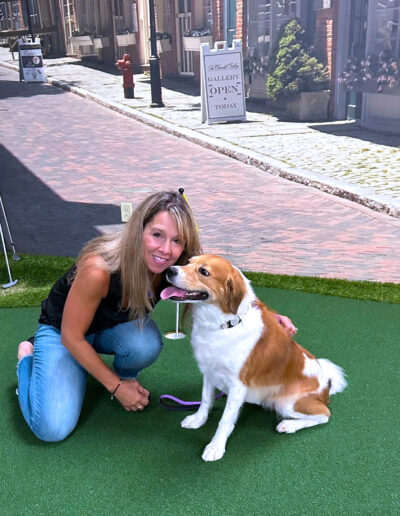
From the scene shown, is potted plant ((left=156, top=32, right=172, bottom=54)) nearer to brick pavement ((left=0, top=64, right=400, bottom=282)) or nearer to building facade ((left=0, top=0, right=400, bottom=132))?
building facade ((left=0, top=0, right=400, bottom=132))

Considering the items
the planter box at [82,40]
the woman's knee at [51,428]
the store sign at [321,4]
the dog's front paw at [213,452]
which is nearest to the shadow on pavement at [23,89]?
the planter box at [82,40]

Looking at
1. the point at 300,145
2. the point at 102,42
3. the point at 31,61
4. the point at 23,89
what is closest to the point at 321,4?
the point at 300,145

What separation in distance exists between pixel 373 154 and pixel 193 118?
5580 mm

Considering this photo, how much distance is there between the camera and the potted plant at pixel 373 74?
38.5 feet

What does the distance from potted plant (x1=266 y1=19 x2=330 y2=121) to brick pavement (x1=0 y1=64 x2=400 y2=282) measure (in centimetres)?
329

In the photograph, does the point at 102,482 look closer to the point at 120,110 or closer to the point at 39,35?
the point at 120,110

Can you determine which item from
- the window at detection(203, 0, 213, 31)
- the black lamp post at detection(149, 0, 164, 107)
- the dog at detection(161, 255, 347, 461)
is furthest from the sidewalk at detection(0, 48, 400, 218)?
the dog at detection(161, 255, 347, 461)

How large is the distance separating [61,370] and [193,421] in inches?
29.9

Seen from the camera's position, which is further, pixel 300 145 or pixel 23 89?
pixel 23 89

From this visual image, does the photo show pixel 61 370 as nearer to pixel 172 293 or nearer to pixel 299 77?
pixel 172 293

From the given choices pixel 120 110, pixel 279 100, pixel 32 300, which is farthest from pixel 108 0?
pixel 32 300

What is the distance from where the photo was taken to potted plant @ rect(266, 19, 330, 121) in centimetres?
1384

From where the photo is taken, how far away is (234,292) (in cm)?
263

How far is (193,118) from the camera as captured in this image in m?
14.5
